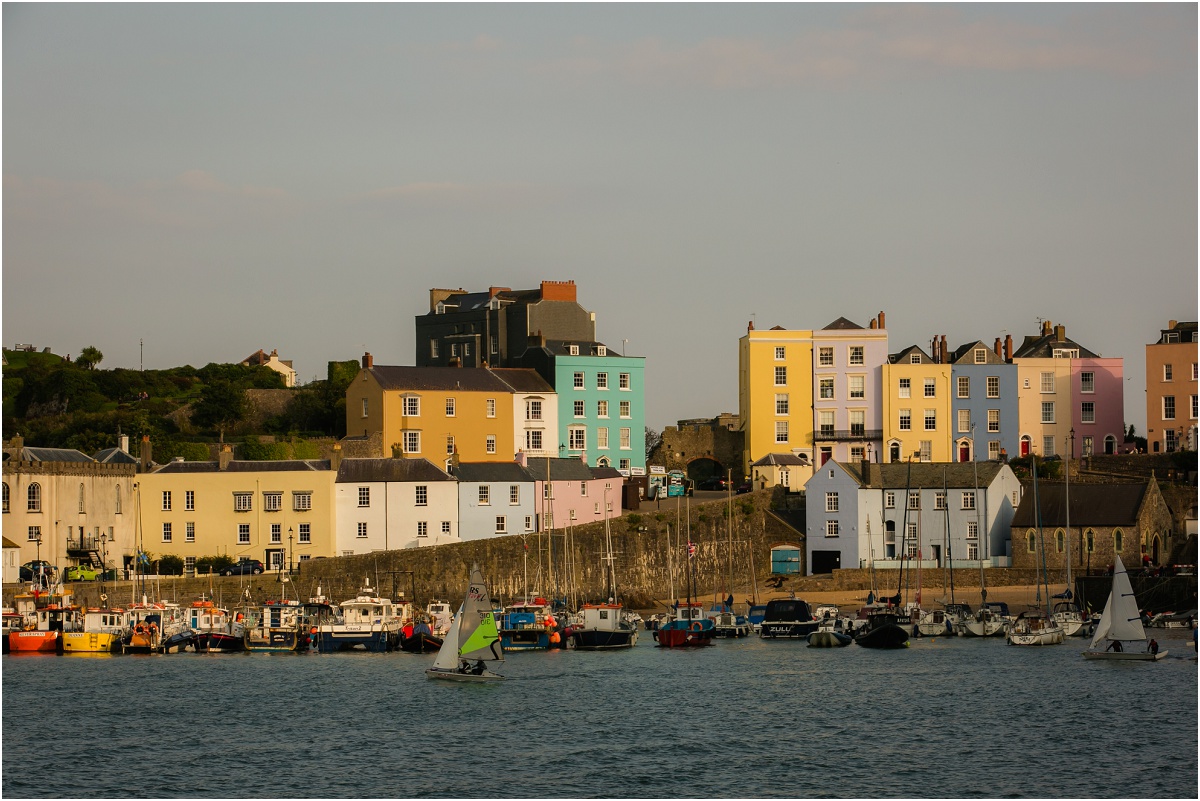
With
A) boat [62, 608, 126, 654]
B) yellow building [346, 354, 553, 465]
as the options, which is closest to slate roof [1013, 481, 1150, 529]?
yellow building [346, 354, 553, 465]

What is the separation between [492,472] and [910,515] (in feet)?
55.8

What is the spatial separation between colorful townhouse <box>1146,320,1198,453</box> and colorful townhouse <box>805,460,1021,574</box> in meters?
10.8

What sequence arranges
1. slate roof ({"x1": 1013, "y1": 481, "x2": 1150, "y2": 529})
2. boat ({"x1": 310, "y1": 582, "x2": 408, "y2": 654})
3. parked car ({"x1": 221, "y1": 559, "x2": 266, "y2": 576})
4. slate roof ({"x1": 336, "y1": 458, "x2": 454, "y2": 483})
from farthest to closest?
slate roof ({"x1": 336, "y1": 458, "x2": 454, "y2": 483})
slate roof ({"x1": 1013, "y1": 481, "x2": 1150, "y2": 529})
parked car ({"x1": 221, "y1": 559, "x2": 266, "y2": 576})
boat ({"x1": 310, "y1": 582, "x2": 408, "y2": 654})

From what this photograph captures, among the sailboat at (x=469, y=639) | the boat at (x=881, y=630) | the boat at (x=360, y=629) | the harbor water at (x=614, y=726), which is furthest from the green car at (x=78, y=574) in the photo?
the boat at (x=881, y=630)

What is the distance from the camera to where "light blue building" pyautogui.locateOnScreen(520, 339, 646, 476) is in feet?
272

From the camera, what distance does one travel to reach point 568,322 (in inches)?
3568

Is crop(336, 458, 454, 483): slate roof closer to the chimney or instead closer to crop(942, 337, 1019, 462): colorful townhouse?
the chimney

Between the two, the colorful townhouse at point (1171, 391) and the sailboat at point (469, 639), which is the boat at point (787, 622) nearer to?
the sailboat at point (469, 639)

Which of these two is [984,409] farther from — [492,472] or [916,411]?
[492,472]

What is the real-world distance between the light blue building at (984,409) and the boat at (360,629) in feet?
108

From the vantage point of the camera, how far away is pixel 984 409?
82875 mm

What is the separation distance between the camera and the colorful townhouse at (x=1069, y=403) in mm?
82188

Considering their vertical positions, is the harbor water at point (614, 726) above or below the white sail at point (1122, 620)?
below

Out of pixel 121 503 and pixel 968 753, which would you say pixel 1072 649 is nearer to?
pixel 968 753
